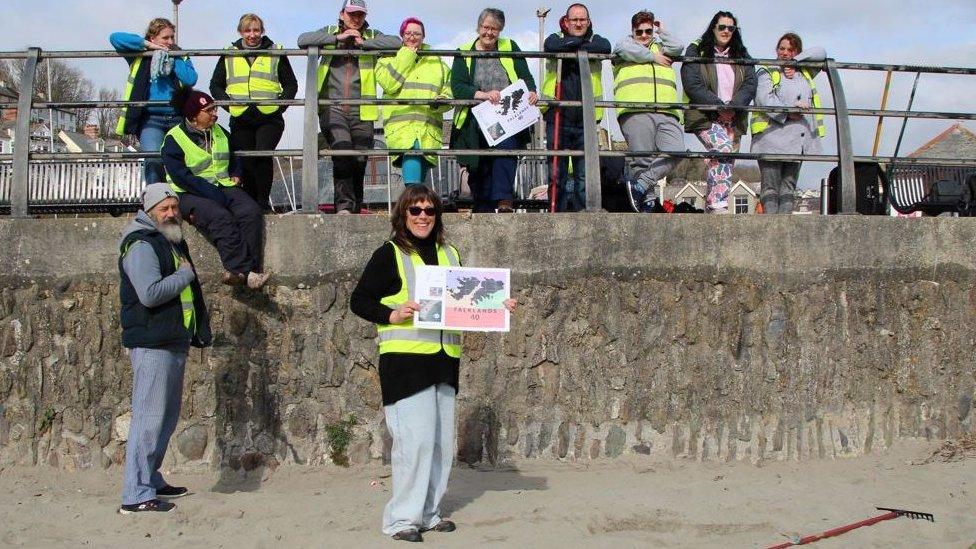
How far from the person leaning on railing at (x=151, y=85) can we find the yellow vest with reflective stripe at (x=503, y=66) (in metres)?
2.03

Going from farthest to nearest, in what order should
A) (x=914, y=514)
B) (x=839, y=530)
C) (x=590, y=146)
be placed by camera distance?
1. (x=590, y=146)
2. (x=914, y=514)
3. (x=839, y=530)

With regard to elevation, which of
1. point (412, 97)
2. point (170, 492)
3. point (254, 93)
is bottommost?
point (170, 492)

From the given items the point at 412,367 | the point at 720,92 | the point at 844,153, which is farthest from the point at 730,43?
the point at 412,367

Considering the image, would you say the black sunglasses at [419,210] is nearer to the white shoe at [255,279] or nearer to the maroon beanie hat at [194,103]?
the white shoe at [255,279]

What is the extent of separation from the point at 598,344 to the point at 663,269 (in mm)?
725

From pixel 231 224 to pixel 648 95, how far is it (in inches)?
134

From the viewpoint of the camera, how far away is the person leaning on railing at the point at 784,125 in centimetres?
872

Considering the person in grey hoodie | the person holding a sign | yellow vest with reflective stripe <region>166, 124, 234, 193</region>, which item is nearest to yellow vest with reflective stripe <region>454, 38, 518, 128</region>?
the person in grey hoodie

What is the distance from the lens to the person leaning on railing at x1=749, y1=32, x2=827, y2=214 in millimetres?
8719

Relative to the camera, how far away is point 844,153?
8.30 meters

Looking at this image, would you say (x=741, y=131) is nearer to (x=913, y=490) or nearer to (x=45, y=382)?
(x=913, y=490)

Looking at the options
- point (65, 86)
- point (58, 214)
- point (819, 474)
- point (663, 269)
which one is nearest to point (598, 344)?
point (663, 269)

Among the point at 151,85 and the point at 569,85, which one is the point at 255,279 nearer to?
the point at 151,85

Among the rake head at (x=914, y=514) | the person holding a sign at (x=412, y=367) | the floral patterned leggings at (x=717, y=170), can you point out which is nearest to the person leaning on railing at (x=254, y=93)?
the person holding a sign at (x=412, y=367)
